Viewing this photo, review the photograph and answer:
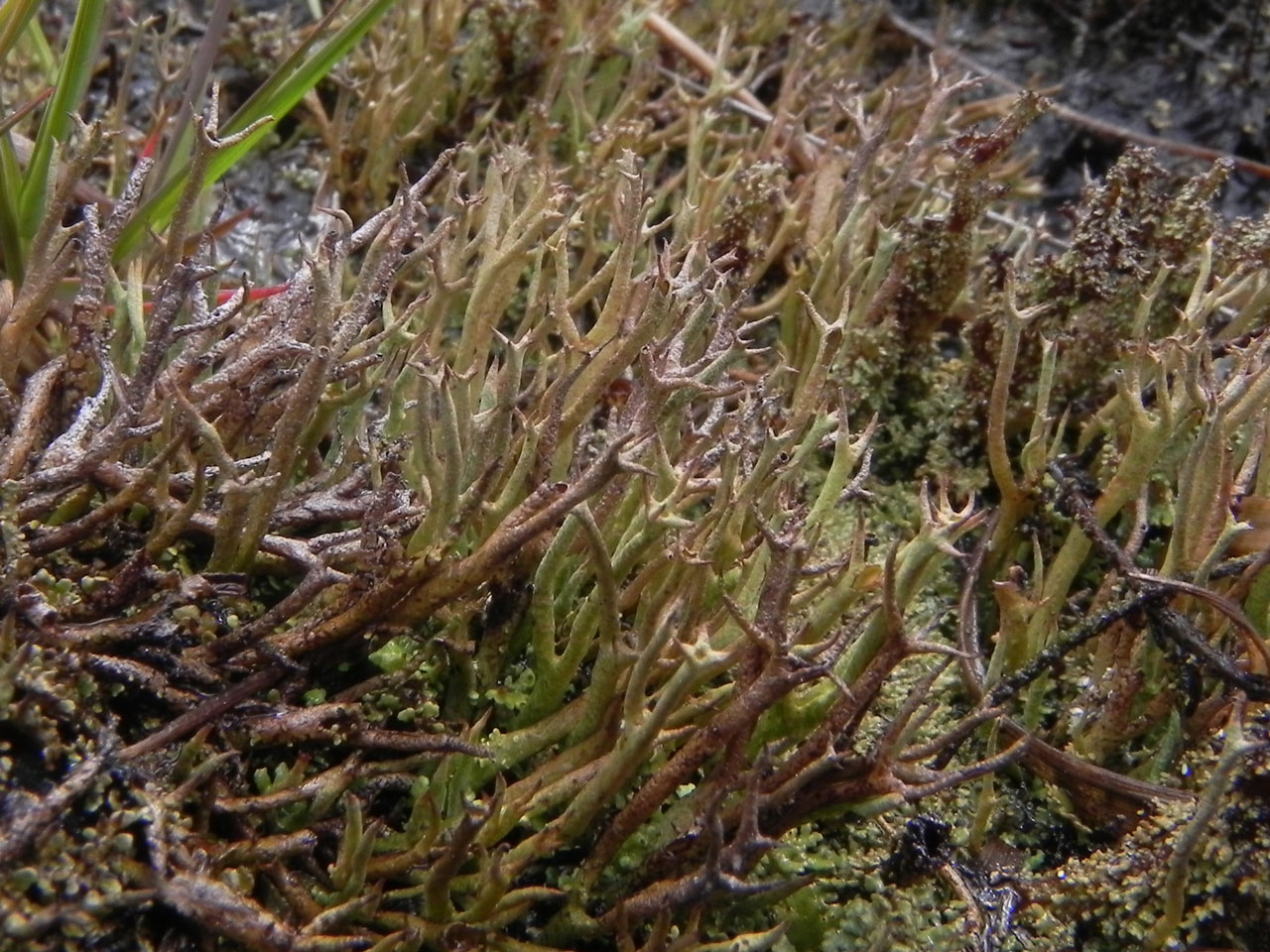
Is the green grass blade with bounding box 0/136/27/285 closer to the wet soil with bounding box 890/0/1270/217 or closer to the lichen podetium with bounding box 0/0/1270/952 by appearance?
the lichen podetium with bounding box 0/0/1270/952

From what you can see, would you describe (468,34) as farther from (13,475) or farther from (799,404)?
(13,475)

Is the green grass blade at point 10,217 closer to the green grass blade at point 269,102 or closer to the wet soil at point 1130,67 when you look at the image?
the green grass blade at point 269,102

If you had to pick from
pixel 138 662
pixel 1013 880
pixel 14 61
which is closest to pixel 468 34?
pixel 14 61

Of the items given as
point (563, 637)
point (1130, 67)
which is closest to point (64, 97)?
point (563, 637)

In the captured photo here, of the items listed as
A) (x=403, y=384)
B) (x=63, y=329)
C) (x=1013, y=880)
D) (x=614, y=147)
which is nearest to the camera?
(x=1013, y=880)

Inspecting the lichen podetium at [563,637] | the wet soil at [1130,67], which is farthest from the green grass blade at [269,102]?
the wet soil at [1130,67]

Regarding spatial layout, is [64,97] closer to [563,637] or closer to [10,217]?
[10,217]

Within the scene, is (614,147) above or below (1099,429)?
above
